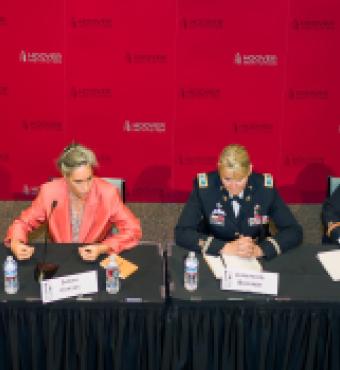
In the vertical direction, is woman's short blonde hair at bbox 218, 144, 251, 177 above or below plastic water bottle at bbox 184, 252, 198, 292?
above

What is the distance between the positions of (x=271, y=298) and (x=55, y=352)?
3.49 feet

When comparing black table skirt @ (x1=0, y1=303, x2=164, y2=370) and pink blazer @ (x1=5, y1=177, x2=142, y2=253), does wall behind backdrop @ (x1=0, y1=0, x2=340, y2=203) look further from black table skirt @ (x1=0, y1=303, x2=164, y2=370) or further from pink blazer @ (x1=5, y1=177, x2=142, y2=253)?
black table skirt @ (x1=0, y1=303, x2=164, y2=370)

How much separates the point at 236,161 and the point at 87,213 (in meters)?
0.90

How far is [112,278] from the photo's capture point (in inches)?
119

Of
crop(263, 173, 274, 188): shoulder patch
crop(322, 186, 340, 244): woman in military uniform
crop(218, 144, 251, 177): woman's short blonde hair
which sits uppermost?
crop(218, 144, 251, 177): woman's short blonde hair

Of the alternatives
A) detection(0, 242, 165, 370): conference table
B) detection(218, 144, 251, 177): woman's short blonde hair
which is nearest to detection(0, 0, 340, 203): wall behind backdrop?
detection(218, 144, 251, 177): woman's short blonde hair

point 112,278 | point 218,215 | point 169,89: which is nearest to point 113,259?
point 112,278

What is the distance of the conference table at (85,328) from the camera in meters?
2.99

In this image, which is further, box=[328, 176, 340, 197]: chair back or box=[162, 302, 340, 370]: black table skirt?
box=[328, 176, 340, 197]: chair back

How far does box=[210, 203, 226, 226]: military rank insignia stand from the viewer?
3.75m

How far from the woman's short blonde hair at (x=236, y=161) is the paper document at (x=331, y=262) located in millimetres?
609

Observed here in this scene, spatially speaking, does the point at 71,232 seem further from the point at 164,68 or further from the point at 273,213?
the point at 164,68

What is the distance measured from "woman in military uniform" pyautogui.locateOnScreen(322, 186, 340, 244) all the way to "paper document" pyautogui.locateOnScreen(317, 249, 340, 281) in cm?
21

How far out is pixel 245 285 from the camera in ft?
10.0
